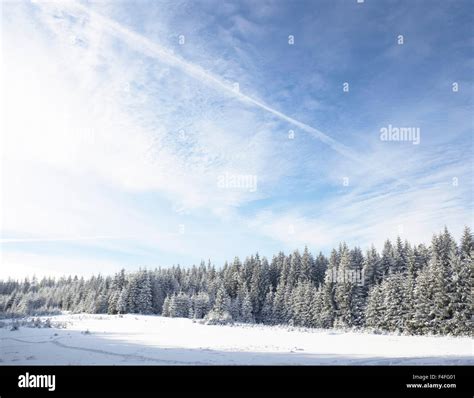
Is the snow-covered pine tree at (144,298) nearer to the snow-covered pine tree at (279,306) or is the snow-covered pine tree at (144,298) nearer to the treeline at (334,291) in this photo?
the treeline at (334,291)

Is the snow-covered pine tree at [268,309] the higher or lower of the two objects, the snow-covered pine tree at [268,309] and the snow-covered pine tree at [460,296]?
the lower

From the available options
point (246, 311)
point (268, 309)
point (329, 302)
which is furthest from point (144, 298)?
point (329, 302)

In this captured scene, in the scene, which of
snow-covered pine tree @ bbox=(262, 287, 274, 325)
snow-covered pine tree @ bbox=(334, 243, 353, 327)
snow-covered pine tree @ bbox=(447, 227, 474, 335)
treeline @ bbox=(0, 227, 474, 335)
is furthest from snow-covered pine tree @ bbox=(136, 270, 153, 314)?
snow-covered pine tree @ bbox=(447, 227, 474, 335)

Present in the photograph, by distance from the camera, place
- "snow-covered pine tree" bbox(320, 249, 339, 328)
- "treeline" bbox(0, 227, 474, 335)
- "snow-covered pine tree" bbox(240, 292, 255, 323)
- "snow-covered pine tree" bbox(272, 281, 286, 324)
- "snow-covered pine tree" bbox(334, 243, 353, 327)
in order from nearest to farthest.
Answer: "treeline" bbox(0, 227, 474, 335) → "snow-covered pine tree" bbox(334, 243, 353, 327) → "snow-covered pine tree" bbox(320, 249, 339, 328) → "snow-covered pine tree" bbox(272, 281, 286, 324) → "snow-covered pine tree" bbox(240, 292, 255, 323)

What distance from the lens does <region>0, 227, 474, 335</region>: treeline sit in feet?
132

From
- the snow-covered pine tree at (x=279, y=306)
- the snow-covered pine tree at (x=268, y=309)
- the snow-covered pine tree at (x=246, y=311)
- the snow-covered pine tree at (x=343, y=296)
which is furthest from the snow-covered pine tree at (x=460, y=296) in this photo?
the snow-covered pine tree at (x=246, y=311)

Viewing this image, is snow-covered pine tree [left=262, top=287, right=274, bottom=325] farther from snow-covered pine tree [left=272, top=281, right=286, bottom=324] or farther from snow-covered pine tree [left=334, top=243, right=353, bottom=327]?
snow-covered pine tree [left=334, top=243, right=353, bottom=327]

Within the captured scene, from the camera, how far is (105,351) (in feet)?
46.6

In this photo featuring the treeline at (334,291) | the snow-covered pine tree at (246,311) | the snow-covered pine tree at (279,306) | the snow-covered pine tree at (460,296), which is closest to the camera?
the snow-covered pine tree at (460,296)

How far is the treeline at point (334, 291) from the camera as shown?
40188 millimetres

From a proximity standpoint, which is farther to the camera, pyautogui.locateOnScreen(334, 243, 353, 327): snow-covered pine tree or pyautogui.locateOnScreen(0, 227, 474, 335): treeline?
pyautogui.locateOnScreen(334, 243, 353, 327): snow-covered pine tree
